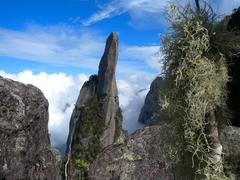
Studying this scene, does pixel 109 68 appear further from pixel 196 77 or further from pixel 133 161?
pixel 196 77

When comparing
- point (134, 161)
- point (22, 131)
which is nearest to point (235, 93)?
point (22, 131)

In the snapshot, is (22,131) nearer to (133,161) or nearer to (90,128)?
(133,161)

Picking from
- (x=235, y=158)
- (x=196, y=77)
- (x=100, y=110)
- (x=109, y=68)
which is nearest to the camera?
(x=196, y=77)

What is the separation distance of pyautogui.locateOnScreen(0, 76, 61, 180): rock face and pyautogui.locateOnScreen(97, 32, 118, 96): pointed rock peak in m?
56.1

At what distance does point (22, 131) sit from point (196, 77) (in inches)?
120

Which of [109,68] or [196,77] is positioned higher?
[109,68]

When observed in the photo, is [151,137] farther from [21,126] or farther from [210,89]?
[210,89]

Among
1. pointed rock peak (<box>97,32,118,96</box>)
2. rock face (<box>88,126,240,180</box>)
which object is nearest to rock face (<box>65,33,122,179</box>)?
pointed rock peak (<box>97,32,118,96</box>)

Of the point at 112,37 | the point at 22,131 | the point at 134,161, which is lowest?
the point at 134,161

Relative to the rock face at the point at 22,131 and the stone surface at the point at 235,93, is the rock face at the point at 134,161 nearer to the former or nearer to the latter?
the stone surface at the point at 235,93

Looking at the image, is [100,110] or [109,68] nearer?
[109,68]

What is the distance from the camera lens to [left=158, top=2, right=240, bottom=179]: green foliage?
472 centimetres

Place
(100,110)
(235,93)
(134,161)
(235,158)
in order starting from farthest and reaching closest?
1. (100,110)
2. (134,161)
3. (235,93)
4. (235,158)

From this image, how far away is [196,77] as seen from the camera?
4766 mm
